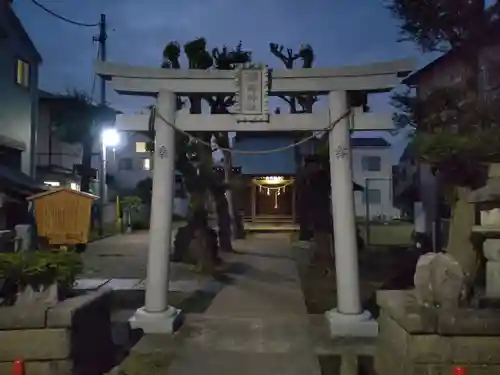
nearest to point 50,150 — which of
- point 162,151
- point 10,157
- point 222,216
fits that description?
point 10,157

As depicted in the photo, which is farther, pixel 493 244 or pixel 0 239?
pixel 0 239

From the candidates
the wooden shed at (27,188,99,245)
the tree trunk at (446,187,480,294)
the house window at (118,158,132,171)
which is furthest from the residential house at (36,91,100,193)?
the tree trunk at (446,187,480,294)

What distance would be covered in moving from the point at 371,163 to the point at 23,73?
27.4m

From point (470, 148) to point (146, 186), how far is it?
1900 cm

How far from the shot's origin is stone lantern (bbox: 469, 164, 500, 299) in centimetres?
633

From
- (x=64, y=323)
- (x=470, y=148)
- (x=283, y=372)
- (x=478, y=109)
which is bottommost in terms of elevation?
(x=283, y=372)

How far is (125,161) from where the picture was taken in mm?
42375

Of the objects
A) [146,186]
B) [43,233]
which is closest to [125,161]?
[146,186]

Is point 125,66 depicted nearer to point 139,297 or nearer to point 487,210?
point 139,297

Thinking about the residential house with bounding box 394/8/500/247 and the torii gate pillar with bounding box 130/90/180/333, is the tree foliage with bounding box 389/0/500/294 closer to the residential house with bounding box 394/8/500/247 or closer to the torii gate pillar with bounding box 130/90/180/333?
the residential house with bounding box 394/8/500/247

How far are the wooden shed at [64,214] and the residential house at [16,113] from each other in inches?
258

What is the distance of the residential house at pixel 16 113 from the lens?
17.6 meters

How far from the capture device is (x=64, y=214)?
10508 millimetres

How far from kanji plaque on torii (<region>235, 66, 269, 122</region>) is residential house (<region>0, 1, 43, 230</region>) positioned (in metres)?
11.5
